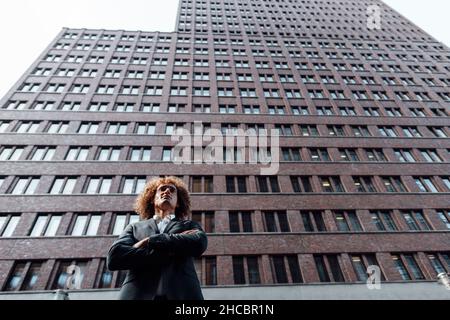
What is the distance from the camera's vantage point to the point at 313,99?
3262 cm

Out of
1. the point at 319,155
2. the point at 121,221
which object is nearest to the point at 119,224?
the point at 121,221

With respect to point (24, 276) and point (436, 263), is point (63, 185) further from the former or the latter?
point (436, 263)

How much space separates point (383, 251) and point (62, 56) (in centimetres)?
4310

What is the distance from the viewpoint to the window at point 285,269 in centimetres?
1778

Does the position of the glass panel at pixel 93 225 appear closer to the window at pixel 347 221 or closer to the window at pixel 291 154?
the window at pixel 291 154

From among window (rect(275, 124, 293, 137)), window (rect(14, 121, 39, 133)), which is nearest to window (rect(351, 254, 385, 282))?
window (rect(275, 124, 293, 137))

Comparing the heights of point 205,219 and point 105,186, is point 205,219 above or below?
below

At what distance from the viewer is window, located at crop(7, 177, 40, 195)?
21125 mm

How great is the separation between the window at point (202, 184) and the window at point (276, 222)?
17.3 feet

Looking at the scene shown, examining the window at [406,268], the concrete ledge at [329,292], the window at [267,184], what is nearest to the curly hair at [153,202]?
the concrete ledge at [329,292]

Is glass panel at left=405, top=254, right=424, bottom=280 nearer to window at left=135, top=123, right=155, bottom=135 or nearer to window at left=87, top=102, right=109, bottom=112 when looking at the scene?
window at left=135, top=123, right=155, bottom=135

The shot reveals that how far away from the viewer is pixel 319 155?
26.4 metres

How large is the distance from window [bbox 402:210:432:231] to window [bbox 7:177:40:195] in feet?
100

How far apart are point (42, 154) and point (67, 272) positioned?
12124 millimetres
